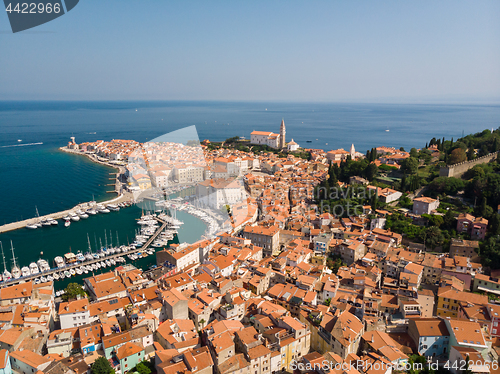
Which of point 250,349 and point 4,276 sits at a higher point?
point 250,349

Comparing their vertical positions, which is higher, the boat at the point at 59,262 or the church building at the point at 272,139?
the church building at the point at 272,139

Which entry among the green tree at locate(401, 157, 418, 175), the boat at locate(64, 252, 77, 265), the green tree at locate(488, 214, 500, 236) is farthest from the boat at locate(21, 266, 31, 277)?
the green tree at locate(401, 157, 418, 175)

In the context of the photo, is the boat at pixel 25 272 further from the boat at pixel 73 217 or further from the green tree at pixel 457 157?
the green tree at pixel 457 157

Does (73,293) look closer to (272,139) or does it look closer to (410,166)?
(410,166)

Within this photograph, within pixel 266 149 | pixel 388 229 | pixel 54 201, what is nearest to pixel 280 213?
pixel 388 229

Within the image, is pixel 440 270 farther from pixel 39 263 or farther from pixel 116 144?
pixel 116 144

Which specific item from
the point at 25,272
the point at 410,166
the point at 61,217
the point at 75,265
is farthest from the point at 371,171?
the point at 61,217

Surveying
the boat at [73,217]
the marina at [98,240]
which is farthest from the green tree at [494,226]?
the boat at [73,217]

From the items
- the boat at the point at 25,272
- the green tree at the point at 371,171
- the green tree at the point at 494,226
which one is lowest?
the boat at the point at 25,272

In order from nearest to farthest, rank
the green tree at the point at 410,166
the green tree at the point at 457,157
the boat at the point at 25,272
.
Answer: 1. the boat at the point at 25,272
2. the green tree at the point at 457,157
3. the green tree at the point at 410,166
